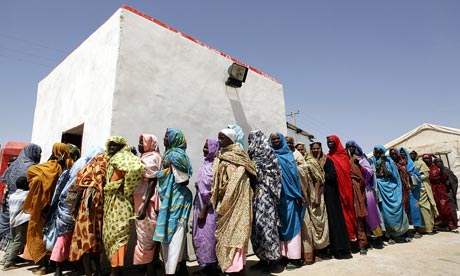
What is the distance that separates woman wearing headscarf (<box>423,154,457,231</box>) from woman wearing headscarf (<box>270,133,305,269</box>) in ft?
16.1

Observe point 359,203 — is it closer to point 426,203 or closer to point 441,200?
point 426,203

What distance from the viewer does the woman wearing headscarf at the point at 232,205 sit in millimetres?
2828

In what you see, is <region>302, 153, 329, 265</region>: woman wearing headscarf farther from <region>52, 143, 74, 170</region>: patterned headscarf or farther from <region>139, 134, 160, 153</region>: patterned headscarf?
<region>52, 143, 74, 170</region>: patterned headscarf

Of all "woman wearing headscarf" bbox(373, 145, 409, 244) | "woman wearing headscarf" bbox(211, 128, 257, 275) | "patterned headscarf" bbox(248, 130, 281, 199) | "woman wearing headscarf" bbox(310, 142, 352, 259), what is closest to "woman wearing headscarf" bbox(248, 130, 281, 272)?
"patterned headscarf" bbox(248, 130, 281, 199)

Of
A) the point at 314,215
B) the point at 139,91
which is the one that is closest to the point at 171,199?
the point at 139,91

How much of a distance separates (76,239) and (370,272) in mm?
3628

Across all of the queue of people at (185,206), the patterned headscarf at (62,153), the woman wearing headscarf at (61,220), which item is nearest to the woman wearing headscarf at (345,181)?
the queue of people at (185,206)

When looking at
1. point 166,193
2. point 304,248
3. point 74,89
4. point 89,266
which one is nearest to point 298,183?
point 304,248

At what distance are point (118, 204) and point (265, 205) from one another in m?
1.83

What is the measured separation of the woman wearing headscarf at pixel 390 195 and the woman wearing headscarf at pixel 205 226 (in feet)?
12.6

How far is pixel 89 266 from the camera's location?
3.08 metres

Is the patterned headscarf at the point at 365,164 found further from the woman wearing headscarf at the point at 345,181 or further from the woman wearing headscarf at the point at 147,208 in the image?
the woman wearing headscarf at the point at 147,208

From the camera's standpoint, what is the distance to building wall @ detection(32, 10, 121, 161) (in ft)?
13.1

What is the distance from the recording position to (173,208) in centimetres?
305
